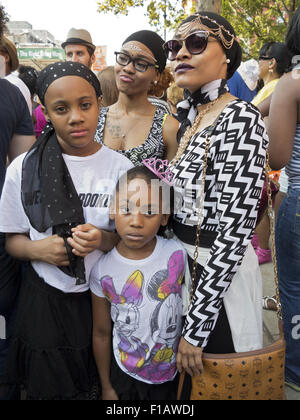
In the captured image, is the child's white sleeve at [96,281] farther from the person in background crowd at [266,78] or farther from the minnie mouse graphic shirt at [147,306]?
the person in background crowd at [266,78]

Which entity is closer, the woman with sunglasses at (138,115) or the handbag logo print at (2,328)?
the handbag logo print at (2,328)

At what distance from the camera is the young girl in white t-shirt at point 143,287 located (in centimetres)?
138

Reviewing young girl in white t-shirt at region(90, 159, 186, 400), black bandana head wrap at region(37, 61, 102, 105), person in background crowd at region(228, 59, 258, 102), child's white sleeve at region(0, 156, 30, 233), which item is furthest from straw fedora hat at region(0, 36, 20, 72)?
person in background crowd at region(228, 59, 258, 102)

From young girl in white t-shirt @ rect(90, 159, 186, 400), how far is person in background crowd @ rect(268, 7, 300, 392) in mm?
752

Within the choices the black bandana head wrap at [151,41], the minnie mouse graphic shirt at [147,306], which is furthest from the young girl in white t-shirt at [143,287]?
the black bandana head wrap at [151,41]

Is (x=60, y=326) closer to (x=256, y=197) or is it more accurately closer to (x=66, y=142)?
(x=66, y=142)

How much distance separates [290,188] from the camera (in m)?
1.96

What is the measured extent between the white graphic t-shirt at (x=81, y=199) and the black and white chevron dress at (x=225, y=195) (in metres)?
0.37

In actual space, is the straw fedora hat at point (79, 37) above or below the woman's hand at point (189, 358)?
above

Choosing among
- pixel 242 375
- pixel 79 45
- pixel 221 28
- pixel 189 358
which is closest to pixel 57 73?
pixel 221 28

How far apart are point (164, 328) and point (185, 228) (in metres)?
0.42

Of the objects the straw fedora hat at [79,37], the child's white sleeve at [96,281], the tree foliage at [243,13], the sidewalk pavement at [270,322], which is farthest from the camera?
the tree foliage at [243,13]

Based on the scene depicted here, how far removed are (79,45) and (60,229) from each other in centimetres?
280

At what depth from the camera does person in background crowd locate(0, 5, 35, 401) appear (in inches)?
64.4
